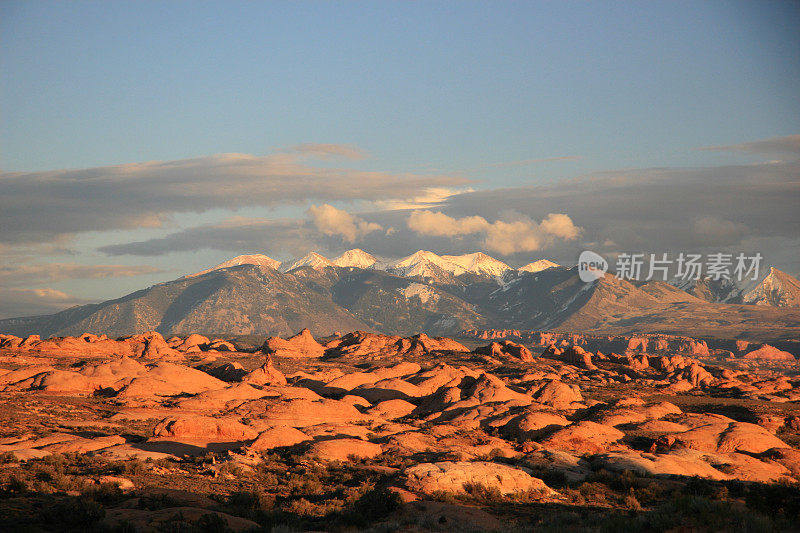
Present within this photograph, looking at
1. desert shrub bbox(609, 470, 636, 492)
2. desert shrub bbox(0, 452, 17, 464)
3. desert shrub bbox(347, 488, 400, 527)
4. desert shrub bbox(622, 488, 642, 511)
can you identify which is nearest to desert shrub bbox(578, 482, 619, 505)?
desert shrub bbox(609, 470, 636, 492)

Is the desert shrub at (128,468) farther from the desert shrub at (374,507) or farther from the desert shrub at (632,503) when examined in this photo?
the desert shrub at (632,503)

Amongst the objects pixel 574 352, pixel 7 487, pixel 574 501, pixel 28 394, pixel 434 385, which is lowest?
pixel 574 352

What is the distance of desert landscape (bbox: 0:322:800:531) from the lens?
97.3ft

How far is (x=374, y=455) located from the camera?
174 feet

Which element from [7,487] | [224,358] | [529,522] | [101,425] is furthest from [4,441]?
[224,358]

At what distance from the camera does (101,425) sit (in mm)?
65188

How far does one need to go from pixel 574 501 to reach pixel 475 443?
23.0m

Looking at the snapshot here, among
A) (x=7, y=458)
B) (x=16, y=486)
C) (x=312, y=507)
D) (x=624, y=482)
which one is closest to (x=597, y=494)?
(x=624, y=482)

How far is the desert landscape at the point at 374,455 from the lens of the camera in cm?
2967

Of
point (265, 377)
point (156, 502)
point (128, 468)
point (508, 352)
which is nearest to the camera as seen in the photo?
point (156, 502)

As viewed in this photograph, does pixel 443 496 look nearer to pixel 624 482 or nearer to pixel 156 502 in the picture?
pixel 624 482

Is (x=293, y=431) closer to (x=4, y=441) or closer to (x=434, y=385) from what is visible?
(x=4, y=441)

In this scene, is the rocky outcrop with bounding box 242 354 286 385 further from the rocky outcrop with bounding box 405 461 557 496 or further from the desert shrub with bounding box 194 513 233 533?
the desert shrub with bounding box 194 513 233 533

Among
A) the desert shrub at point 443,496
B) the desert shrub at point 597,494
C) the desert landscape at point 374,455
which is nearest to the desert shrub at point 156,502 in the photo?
the desert landscape at point 374,455
